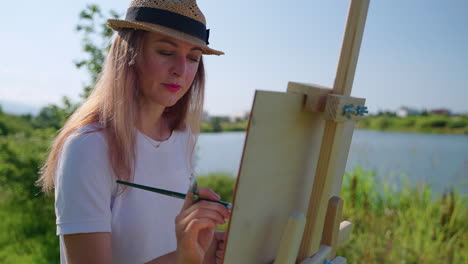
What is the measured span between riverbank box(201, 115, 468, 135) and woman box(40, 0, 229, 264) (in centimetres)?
371

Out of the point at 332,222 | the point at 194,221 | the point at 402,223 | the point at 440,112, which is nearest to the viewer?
the point at 194,221

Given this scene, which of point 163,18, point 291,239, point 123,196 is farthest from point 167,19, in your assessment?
point 291,239

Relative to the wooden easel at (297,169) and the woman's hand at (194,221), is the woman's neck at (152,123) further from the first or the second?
the wooden easel at (297,169)

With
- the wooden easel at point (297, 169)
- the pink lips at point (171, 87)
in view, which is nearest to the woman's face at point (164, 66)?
the pink lips at point (171, 87)

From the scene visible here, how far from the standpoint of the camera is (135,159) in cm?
150

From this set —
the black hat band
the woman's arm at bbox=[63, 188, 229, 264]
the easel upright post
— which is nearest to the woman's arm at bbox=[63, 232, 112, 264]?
the woman's arm at bbox=[63, 188, 229, 264]

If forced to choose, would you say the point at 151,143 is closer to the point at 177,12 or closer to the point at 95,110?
the point at 95,110

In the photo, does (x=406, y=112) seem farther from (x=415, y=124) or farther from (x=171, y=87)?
(x=171, y=87)

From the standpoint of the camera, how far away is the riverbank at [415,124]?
553 cm

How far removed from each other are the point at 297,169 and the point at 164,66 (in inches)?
24.7

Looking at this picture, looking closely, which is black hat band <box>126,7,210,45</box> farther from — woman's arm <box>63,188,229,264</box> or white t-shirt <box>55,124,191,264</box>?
woman's arm <box>63,188,229,264</box>

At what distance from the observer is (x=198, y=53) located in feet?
4.98

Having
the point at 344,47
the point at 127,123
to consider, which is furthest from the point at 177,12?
the point at 344,47

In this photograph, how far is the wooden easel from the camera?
100 centimetres
